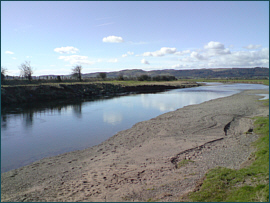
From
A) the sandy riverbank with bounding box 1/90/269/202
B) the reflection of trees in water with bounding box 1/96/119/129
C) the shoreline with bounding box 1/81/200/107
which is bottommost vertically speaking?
the sandy riverbank with bounding box 1/90/269/202

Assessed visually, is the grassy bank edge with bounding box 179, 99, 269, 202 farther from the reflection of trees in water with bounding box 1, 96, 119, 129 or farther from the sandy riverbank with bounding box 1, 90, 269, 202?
the reflection of trees in water with bounding box 1, 96, 119, 129

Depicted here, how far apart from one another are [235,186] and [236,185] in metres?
0.08

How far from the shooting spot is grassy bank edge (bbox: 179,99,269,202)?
5781 millimetres

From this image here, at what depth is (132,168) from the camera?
916cm

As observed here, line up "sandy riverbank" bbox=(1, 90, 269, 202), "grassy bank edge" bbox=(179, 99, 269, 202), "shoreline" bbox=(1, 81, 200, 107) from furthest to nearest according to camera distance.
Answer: "shoreline" bbox=(1, 81, 200, 107)
"sandy riverbank" bbox=(1, 90, 269, 202)
"grassy bank edge" bbox=(179, 99, 269, 202)

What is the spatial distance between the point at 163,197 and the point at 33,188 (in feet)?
15.8

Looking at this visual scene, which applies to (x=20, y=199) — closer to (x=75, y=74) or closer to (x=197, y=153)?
(x=197, y=153)

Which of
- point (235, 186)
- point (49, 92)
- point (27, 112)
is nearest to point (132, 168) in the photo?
point (235, 186)

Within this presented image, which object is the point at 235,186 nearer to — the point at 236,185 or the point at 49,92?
the point at 236,185

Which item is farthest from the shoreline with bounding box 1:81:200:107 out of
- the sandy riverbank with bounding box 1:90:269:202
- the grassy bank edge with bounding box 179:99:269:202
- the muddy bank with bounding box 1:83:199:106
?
the grassy bank edge with bounding box 179:99:269:202

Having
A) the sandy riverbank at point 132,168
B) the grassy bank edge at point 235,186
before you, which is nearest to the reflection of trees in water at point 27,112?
the sandy riverbank at point 132,168

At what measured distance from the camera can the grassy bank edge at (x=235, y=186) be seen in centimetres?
578

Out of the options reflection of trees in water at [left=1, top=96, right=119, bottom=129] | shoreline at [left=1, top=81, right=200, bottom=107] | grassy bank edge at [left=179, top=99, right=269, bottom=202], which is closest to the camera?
grassy bank edge at [left=179, top=99, right=269, bottom=202]

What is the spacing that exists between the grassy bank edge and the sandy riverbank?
51 cm
